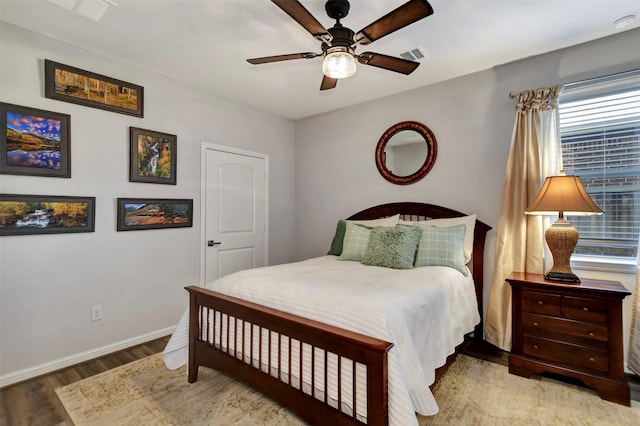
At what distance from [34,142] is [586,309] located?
161 inches

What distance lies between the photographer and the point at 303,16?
1.64 meters

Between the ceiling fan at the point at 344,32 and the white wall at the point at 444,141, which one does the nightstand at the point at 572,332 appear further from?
the ceiling fan at the point at 344,32

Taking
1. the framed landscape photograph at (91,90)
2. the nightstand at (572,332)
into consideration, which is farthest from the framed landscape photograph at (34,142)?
the nightstand at (572,332)

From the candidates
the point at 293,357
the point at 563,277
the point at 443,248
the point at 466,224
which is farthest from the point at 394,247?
the point at 293,357

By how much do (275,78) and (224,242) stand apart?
1.91m

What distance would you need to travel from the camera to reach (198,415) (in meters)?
1.87

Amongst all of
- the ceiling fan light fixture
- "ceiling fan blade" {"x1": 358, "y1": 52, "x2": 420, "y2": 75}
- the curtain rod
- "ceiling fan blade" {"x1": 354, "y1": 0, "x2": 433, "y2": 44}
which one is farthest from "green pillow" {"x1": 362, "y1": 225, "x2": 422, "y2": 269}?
the curtain rod

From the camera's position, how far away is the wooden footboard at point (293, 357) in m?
1.38

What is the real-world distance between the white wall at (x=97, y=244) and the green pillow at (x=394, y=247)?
1913 mm

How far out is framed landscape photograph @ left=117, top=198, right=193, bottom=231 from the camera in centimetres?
283

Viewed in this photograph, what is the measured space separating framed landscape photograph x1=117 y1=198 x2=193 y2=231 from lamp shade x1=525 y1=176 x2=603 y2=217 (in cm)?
315

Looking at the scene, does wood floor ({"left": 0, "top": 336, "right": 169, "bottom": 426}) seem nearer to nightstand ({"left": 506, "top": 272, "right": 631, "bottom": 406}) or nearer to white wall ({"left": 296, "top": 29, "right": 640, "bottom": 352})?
white wall ({"left": 296, "top": 29, "right": 640, "bottom": 352})

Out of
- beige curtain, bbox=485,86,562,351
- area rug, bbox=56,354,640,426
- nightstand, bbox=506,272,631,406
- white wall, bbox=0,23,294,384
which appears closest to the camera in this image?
area rug, bbox=56,354,640,426

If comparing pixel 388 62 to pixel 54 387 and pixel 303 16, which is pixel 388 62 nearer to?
pixel 303 16
